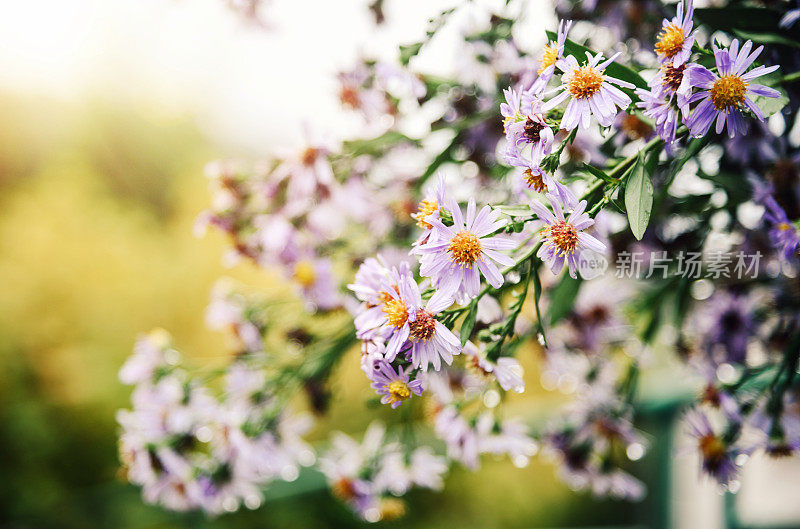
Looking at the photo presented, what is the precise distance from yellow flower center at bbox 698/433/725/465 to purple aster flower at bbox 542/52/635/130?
0.36 metres

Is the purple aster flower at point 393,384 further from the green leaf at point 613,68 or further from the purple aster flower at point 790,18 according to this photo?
the purple aster flower at point 790,18

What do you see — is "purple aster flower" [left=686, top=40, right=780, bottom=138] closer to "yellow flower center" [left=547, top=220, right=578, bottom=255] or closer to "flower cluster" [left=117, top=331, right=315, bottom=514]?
"yellow flower center" [left=547, top=220, right=578, bottom=255]

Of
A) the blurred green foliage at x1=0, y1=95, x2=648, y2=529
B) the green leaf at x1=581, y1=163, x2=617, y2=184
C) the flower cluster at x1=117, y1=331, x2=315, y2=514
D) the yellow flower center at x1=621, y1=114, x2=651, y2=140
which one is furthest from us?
the blurred green foliage at x1=0, y1=95, x2=648, y2=529

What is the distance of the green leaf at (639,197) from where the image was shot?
0.32 metres

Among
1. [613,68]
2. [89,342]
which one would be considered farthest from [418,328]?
[89,342]

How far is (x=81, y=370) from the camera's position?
1939 mm

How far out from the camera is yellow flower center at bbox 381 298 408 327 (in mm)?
336

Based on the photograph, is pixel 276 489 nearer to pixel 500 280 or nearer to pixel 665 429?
pixel 665 429

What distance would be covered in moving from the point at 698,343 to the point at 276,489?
2.54 ft

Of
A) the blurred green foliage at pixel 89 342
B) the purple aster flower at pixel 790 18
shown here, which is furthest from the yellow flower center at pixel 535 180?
the blurred green foliage at pixel 89 342

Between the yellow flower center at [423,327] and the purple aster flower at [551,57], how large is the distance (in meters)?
0.15

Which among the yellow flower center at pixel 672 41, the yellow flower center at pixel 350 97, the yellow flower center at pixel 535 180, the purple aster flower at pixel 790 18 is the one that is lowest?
the yellow flower center at pixel 535 180

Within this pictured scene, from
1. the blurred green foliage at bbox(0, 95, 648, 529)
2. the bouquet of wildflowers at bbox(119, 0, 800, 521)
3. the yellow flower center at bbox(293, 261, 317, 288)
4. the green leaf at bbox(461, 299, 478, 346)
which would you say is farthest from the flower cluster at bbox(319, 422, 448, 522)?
the blurred green foliage at bbox(0, 95, 648, 529)

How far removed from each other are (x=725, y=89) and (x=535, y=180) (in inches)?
4.7
